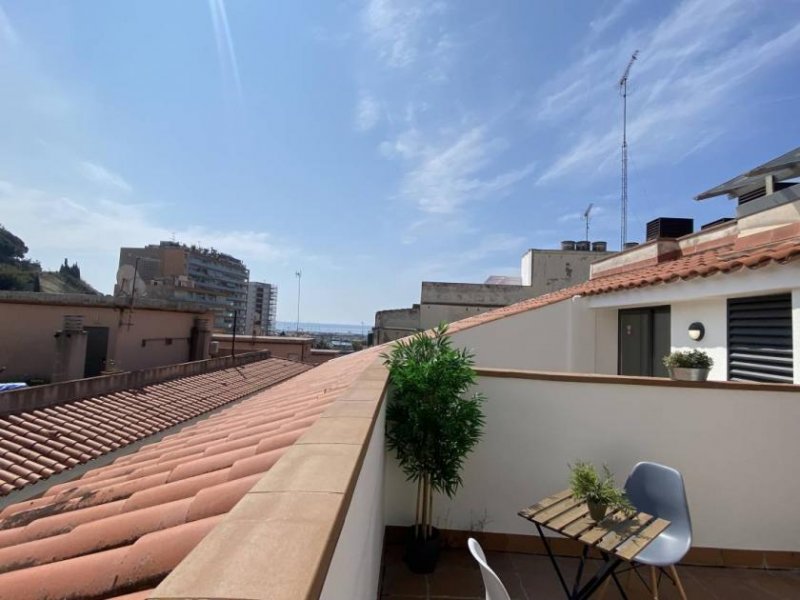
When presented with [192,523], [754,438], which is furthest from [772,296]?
[192,523]

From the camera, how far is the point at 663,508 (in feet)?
11.5

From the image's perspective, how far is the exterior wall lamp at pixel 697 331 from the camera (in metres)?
5.64

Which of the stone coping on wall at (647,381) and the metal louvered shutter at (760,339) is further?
the metal louvered shutter at (760,339)

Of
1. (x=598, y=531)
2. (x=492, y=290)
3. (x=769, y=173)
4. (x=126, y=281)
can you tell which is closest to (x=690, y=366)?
(x=598, y=531)

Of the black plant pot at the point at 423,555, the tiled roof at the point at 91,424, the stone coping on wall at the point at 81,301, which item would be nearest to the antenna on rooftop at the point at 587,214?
the tiled roof at the point at 91,424

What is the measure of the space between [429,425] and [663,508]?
86.7 inches

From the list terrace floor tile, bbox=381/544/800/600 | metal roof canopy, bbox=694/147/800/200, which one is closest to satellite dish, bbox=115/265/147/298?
terrace floor tile, bbox=381/544/800/600

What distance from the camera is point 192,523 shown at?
1510mm

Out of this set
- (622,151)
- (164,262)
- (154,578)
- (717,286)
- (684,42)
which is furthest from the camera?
(164,262)

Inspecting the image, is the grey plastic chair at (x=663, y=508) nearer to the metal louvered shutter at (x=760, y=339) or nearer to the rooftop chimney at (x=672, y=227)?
the metal louvered shutter at (x=760, y=339)

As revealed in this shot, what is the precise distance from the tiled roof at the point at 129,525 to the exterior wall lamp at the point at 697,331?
5.70 m

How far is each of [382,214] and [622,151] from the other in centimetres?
1034

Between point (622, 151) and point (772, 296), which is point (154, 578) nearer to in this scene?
point (772, 296)

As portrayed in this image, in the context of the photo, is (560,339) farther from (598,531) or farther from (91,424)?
(91,424)
